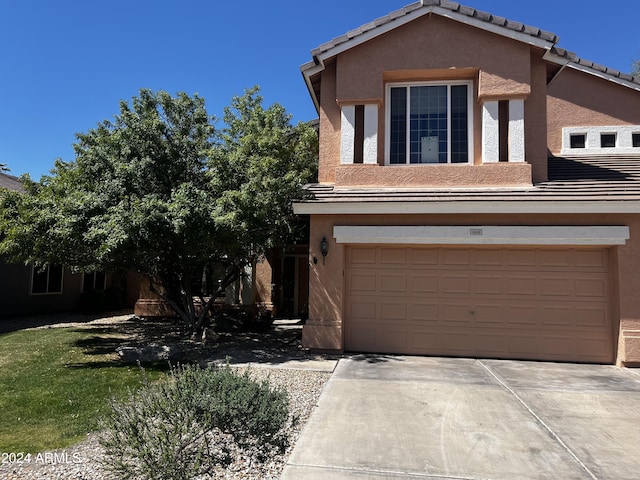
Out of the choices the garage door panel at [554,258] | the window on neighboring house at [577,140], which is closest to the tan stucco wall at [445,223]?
the garage door panel at [554,258]

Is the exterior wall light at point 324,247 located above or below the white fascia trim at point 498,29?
below

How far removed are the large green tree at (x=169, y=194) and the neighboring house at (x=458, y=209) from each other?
4.16ft

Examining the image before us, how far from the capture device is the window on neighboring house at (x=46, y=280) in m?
16.6

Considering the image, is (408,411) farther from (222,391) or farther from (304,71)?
(304,71)

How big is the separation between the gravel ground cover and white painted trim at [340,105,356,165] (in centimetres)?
476

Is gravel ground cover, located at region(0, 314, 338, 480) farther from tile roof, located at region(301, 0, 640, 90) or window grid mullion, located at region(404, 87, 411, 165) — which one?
tile roof, located at region(301, 0, 640, 90)

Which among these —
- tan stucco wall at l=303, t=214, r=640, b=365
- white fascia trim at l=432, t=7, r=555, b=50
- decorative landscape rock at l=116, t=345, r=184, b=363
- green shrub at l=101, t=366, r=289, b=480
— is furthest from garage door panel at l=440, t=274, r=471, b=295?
decorative landscape rock at l=116, t=345, r=184, b=363

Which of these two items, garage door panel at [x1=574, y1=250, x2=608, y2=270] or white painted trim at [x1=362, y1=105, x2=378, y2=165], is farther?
white painted trim at [x1=362, y1=105, x2=378, y2=165]

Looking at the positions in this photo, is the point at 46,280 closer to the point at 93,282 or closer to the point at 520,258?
A: the point at 93,282

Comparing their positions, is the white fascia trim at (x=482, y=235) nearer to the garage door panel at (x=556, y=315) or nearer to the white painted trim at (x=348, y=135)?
the garage door panel at (x=556, y=315)

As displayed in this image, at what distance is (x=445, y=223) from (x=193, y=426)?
698cm

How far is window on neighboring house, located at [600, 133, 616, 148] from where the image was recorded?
14031mm

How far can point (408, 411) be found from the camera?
6.05m

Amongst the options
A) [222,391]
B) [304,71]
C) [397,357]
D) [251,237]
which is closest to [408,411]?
[222,391]
